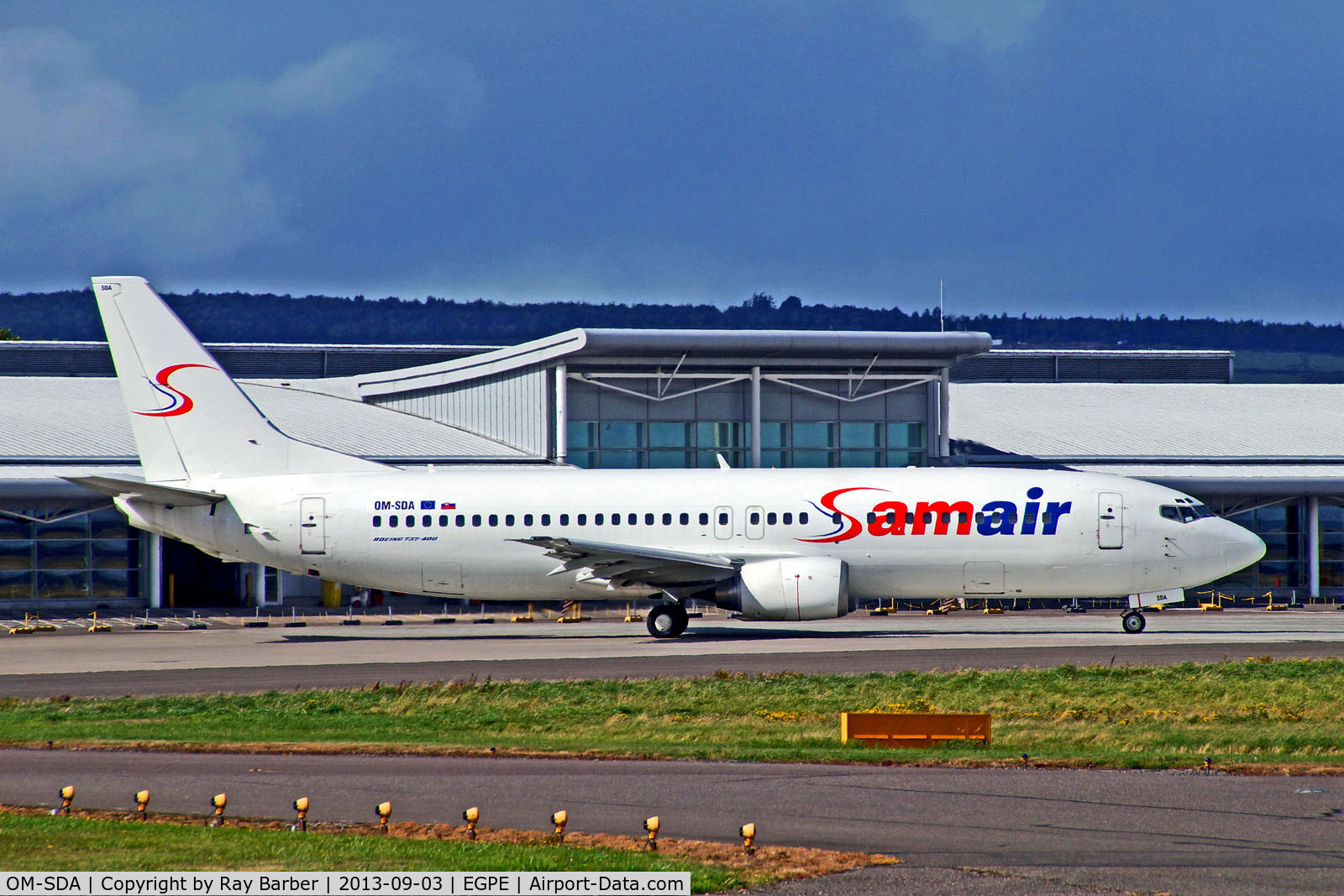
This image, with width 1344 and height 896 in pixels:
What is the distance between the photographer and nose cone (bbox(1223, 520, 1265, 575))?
121 ft

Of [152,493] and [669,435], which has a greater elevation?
[669,435]

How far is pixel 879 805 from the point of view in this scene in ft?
47.4

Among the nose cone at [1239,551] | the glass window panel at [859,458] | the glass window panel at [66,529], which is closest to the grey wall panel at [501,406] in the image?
the glass window panel at [859,458]

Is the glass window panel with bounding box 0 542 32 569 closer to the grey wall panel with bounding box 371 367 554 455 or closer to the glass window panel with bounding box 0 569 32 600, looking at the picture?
the glass window panel with bounding box 0 569 32 600

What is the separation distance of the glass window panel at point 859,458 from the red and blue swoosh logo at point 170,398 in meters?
27.4

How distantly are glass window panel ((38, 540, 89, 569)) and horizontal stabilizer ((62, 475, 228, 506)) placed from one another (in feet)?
42.5

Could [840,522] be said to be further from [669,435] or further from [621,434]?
[621,434]

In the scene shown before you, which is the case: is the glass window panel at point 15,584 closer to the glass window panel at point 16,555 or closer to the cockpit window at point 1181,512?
the glass window panel at point 16,555

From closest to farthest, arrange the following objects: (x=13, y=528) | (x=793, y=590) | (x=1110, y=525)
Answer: (x=793, y=590) < (x=1110, y=525) < (x=13, y=528)

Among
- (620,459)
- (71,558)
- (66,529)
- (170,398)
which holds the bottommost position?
(71,558)

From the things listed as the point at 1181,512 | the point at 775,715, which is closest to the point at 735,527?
the point at 1181,512

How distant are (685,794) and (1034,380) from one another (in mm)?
67294

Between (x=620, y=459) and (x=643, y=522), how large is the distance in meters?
17.2

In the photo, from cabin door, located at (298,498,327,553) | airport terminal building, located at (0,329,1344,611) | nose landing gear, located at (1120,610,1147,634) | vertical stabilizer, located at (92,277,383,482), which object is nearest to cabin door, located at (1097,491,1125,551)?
nose landing gear, located at (1120,610,1147,634)
